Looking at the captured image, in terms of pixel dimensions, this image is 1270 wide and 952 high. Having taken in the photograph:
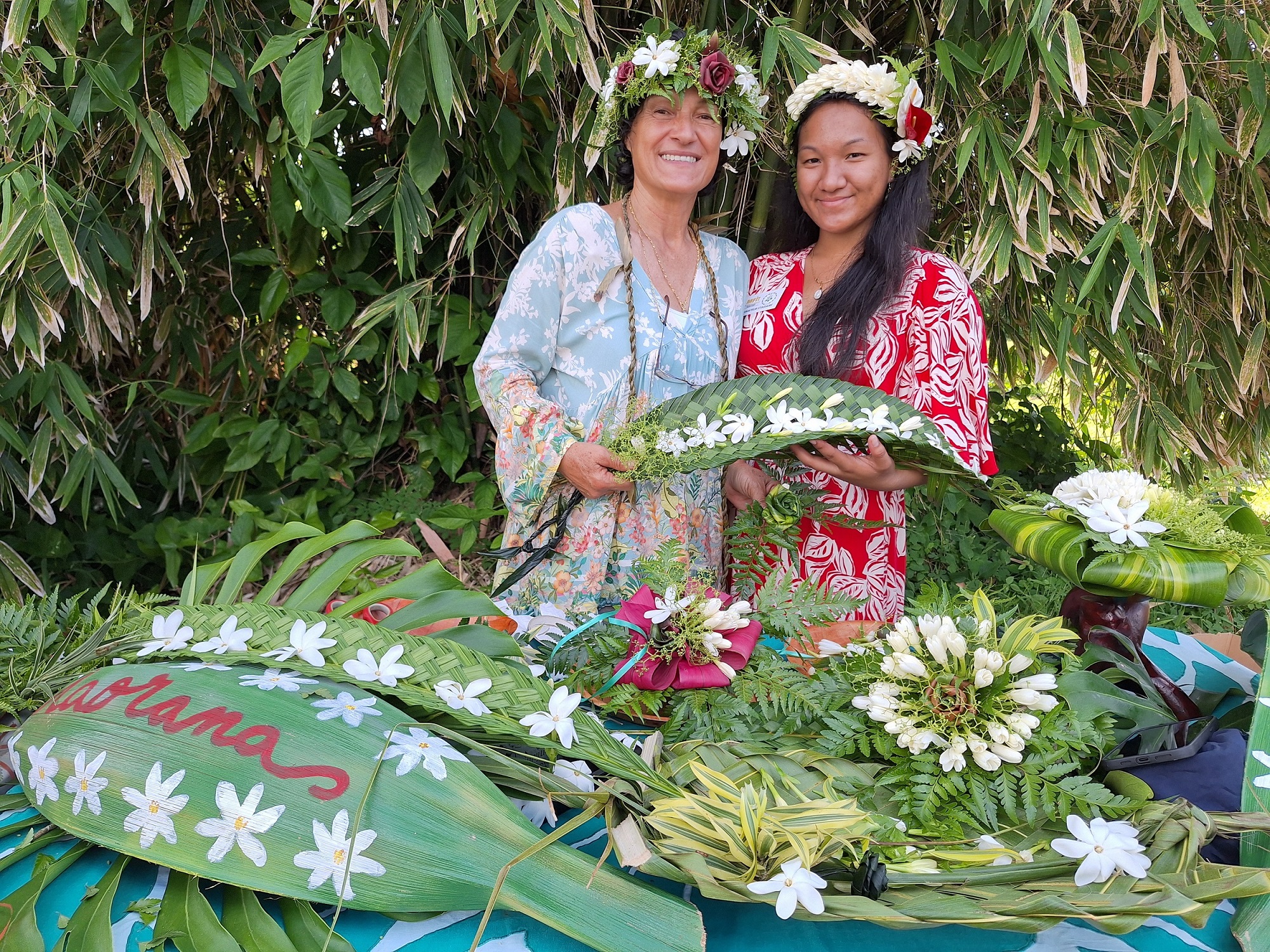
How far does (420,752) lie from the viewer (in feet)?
2.16

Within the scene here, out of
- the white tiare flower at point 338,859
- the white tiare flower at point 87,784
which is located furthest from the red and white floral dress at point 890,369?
the white tiare flower at point 87,784

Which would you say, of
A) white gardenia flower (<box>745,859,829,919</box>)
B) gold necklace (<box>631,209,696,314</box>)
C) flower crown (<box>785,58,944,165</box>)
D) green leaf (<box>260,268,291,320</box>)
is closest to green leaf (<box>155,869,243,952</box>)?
white gardenia flower (<box>745,859,829,919</box>)

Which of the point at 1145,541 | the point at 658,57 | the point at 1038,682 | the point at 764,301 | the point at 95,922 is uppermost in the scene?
the point at 658,57

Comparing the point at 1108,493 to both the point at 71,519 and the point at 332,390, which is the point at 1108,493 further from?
the point at 71,519

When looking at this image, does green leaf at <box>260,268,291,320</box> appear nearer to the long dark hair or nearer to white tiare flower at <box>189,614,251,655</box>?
the long dark hair

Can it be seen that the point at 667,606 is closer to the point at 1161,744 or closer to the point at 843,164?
the point at 1161,744

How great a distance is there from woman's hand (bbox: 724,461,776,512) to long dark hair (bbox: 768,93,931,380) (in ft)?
0.56

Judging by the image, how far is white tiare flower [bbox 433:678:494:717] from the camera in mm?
707

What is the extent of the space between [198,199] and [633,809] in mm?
2348

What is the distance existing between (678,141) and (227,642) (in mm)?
932

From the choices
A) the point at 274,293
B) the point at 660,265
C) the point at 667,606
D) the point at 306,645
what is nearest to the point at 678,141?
the point at 660,265

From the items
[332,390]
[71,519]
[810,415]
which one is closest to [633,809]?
[810,415]

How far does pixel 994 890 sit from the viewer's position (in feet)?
1.88

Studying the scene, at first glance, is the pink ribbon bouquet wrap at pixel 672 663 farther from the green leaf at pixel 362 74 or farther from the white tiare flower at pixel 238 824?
the green leaf at pixel 362 74
